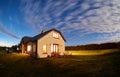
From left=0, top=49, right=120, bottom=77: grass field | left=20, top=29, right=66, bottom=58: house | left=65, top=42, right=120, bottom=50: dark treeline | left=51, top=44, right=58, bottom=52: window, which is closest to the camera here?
left=0, top=49, right=120, bottom=77: grass field

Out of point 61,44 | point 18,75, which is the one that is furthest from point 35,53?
point 18,75

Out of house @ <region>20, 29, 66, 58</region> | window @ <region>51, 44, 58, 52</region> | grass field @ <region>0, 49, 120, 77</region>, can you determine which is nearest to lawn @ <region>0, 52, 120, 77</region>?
grass field @ <region>0, 49, 120, 77</region>

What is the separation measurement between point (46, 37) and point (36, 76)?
1651 cm

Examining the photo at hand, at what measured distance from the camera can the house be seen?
93.3 feet

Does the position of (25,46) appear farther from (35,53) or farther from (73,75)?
(73,75)

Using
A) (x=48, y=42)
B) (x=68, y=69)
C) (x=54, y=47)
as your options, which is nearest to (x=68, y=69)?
(x=68, y=69)

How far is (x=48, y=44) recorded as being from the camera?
1186 inches

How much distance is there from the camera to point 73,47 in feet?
196

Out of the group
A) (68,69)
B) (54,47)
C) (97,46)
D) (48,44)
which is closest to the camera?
(68,69)

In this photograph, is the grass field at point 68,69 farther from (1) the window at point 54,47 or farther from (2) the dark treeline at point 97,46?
(2) the dark treeline at point 97,46

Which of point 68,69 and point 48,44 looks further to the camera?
point 48,44

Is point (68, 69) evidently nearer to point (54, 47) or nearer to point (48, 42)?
point (48, 42)

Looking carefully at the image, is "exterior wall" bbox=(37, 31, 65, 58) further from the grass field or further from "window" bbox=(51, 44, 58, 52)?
the grass field

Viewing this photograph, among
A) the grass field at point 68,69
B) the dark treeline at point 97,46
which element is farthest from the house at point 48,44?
the dark treeline at point 97,46
